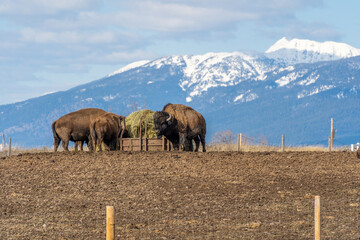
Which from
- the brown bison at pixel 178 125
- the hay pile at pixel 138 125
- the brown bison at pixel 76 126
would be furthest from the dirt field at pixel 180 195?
the brown bison at pixel 76 126

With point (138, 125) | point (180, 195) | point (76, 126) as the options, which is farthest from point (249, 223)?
point (76, 126)

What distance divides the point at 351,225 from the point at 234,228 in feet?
7.80

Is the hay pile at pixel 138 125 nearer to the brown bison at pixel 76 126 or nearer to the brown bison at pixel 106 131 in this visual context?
the brown bison at pixel 106 131

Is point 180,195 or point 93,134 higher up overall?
point 93,134

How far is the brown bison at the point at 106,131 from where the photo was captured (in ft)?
96.6

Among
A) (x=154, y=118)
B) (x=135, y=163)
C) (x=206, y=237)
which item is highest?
(x=154, y=118)

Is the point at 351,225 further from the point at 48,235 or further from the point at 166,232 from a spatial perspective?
the point at 48,235

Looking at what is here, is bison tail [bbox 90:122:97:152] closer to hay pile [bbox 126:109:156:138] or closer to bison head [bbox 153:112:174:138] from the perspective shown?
hay pile [bbox 126:109:156:138]

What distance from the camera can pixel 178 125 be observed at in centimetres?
2962

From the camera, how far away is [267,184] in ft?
68.7

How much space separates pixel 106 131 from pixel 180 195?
10.9 m

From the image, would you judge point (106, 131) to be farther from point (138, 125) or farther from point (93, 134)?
point (138, 125)

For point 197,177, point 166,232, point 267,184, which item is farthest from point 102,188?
point 166,232

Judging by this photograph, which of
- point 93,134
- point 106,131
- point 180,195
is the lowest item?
point 180,195
